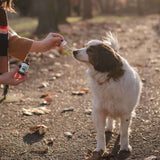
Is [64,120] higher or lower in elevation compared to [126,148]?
lower

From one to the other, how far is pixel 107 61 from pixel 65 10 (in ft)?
51.1

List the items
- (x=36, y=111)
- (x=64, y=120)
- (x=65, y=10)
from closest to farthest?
(x=64, y=120)
(x=36, y=111)
(x=65, y=10)

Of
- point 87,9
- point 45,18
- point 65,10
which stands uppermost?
point 45,18

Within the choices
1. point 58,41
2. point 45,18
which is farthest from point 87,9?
point 58,41

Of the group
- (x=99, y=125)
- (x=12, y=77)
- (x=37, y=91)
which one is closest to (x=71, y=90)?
(x=37, y=91)

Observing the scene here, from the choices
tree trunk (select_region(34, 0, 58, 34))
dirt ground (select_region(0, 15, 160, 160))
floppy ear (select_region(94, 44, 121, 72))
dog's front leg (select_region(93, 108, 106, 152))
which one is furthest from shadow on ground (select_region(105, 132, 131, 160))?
tree trunk (select_region(34, 0, 58, 34))

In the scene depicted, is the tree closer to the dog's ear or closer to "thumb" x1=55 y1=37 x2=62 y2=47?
"thumb" x1=55 y1=37 x2=62 y2=47

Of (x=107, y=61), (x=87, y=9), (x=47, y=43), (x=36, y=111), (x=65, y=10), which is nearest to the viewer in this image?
(x=107, y=61)

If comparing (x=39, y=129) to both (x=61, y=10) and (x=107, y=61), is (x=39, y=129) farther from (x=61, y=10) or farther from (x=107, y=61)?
(x=61, y=10)

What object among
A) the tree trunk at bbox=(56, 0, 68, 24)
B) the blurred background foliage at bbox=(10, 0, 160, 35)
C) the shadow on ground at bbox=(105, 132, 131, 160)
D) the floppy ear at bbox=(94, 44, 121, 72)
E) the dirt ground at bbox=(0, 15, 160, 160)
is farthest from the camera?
the tree trunk at bbox=(56, 0, 68, 24)

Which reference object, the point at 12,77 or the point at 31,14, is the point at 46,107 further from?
the point at 31,14

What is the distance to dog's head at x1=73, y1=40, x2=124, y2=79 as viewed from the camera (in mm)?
3137

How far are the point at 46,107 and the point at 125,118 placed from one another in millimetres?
1890

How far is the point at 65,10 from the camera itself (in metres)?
18.1
